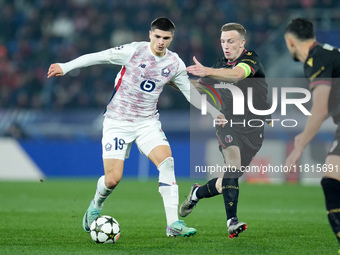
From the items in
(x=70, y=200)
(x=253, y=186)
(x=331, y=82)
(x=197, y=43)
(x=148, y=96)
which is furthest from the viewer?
(x=197, y=43)

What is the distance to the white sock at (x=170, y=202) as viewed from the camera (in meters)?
7.28

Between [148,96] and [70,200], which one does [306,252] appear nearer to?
[148,96]

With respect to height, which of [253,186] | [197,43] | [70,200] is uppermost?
[197,43]

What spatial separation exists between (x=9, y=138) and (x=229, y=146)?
12.3 metres

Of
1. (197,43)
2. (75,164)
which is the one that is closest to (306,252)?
(75,164)

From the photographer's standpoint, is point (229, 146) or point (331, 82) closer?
point (331, 82)

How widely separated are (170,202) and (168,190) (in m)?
0.14

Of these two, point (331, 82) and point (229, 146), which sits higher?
point (331, 82)

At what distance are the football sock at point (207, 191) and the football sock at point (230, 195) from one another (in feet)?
1.93

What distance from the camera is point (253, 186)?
17.4 meters

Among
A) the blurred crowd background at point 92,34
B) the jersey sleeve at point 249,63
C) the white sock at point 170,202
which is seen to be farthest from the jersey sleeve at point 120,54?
the blurred crowd background at point 92,34

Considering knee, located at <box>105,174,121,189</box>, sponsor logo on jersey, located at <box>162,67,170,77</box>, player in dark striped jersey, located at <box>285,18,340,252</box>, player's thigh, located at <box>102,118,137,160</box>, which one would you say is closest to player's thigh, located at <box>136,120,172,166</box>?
player's thigh, located at <box>102,118,137,160</box>

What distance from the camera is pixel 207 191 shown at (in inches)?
320

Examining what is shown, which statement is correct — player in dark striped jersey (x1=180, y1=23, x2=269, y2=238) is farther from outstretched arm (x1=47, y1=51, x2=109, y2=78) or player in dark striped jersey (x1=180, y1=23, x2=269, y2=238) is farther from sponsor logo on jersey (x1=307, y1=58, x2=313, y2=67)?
sponsor logo on jersey (x1=307, y1=58, x2=313, y2=67)
